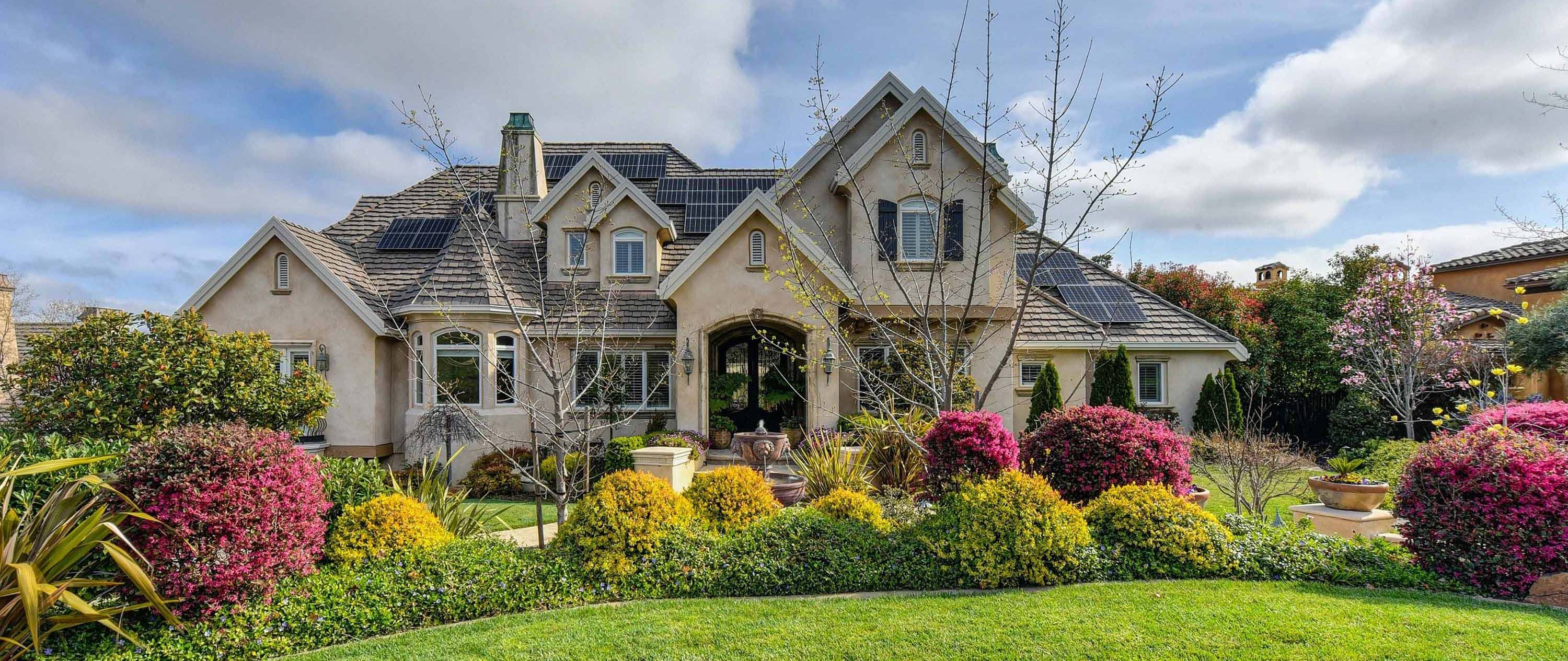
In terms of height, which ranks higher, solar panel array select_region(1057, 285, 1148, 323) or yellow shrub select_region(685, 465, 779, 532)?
solar panel array select_region(1057, 285, 1148, 323)

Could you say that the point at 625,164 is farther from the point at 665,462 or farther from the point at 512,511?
the point at 665,462

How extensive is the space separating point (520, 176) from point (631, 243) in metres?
4.55

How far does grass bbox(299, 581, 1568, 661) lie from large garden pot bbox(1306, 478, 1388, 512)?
10.3 ft

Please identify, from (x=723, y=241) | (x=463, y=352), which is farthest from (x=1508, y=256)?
(x=463, y=352)

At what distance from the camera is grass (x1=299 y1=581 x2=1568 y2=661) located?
5.23 meters

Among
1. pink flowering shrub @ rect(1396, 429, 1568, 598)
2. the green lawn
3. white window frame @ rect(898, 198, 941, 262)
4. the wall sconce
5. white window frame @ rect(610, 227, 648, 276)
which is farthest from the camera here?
white window frame @ rect(610, 227, 648, 276)

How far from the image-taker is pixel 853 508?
781 centimetres

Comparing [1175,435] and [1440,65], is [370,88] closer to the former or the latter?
[1175,435]

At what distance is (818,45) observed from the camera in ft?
29.9

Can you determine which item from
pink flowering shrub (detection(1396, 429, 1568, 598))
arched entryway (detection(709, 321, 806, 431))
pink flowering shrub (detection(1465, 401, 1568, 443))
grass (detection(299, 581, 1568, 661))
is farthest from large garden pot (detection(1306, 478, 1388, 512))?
arched entryway (detection(709, 321, 806, 431))

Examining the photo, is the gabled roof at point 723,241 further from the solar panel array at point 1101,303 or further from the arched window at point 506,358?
the solar panel array at point 1101,303

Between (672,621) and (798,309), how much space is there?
30.5 feet

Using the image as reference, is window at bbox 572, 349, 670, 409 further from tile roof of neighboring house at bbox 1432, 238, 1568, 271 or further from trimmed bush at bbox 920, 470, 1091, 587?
tile roof of neighboring house at bbox 1432, 238, 1568, 271

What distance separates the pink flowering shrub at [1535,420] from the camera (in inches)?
328
